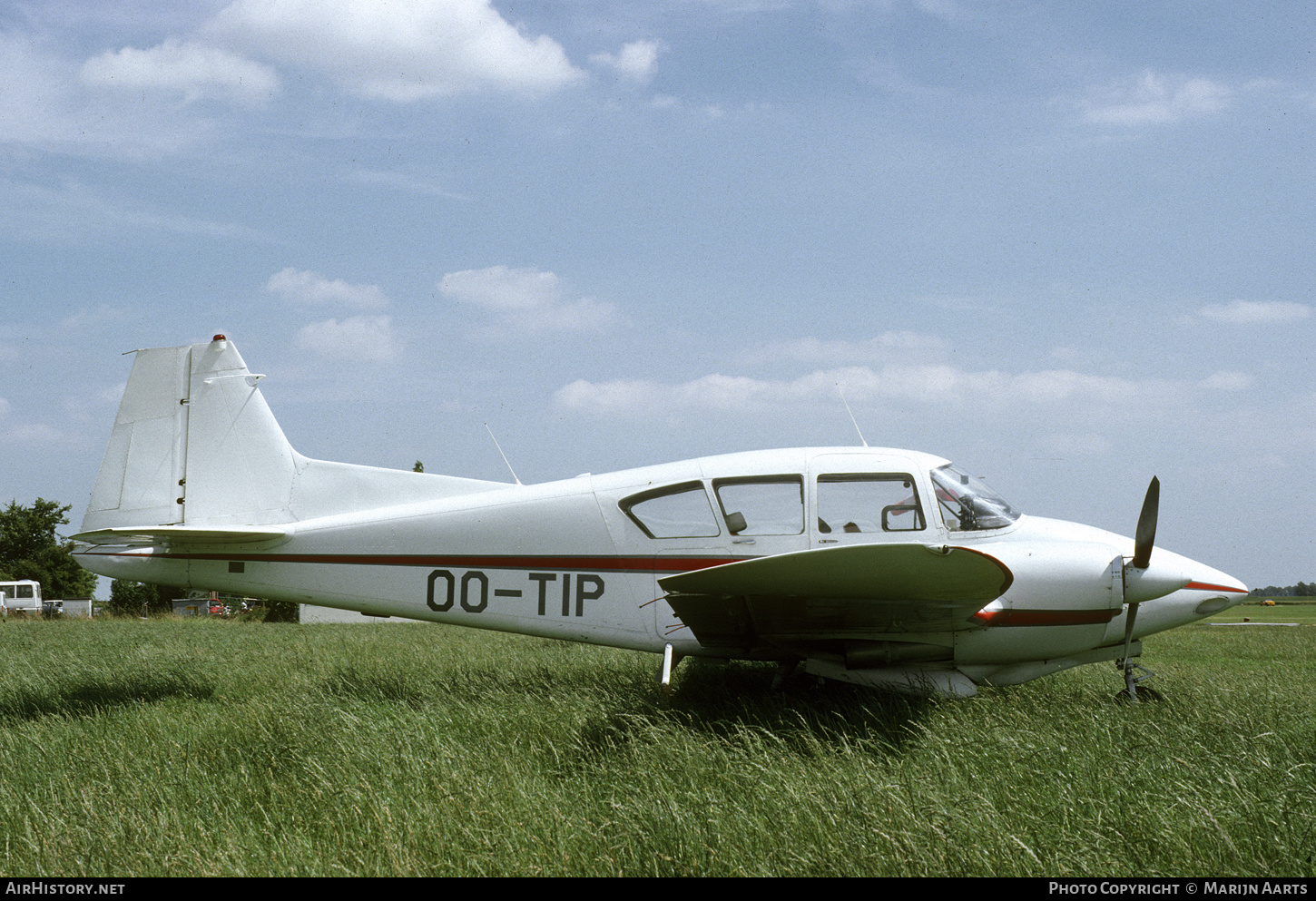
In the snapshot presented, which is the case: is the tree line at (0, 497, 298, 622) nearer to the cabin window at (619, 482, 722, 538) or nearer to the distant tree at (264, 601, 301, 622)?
the distant tree at (264, 601, 301, 622)

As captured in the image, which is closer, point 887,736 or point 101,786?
point 101,786

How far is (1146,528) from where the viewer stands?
228 inches

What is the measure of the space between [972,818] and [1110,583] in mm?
3231

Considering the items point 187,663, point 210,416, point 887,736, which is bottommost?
point 187,663

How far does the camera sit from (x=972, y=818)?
343 centimetres

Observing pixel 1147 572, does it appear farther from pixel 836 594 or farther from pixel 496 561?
pixel 496 561

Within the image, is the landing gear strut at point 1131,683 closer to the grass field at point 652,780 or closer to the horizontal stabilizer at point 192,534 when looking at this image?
the grass field at point 652,780

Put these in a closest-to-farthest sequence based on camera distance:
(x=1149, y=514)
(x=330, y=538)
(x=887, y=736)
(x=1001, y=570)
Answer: (x=1001, y=570) < (x=887, y=736) < (x=1149, y=514) < (x=330, y=538)

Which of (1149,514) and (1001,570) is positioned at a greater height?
(1149,514)

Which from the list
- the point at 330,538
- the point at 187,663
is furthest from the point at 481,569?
the point at 187,663

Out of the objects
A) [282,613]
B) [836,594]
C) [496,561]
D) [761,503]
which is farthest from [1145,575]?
[282,613]

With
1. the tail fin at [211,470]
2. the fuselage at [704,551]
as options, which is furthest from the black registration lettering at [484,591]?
the tail fin at [211,470]

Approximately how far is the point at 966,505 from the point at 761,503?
156 cm
